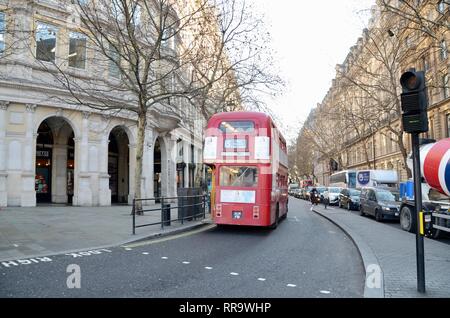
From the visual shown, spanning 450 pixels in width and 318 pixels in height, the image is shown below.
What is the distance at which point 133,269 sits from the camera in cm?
725

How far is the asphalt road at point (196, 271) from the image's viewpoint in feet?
19.2

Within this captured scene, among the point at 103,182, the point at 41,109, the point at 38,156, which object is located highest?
the point at 41,109

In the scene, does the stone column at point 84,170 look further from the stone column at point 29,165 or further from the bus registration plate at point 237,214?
the bus registration plate at point 237,214

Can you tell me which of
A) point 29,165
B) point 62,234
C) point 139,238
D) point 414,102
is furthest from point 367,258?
point 29,165

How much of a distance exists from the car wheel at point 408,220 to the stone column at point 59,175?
21.6 m

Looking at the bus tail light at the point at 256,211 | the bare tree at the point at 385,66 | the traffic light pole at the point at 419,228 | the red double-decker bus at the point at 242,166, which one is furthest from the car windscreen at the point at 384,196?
the traffic light pole at the point at 419,228

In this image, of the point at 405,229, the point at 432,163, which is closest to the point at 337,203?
the point at 405,229

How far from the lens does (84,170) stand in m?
24.5

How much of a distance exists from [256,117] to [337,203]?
25.4 m

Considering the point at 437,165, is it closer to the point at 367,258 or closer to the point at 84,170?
the point at 367,258

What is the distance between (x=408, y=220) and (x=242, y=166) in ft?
23.8

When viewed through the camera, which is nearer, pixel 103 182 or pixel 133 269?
pixel 133 269
